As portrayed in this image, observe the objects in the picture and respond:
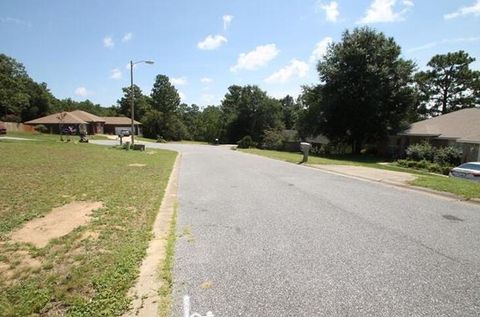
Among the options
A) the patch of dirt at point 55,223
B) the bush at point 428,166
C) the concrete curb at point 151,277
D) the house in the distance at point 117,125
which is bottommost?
the bush at point 428,166

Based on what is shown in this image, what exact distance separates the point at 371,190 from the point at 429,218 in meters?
3.60

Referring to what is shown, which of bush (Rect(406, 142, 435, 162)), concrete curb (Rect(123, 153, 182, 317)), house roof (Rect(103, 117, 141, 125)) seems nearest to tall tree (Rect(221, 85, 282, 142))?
house roof (Rect(103, 117, 141, 125))

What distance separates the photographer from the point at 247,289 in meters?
4.04

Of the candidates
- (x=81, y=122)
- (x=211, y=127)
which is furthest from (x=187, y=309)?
(x=211, y=127)

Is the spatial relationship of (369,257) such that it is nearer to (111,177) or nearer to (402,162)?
(111,177)

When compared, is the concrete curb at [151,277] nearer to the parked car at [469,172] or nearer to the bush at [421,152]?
the parked car at [469,172]

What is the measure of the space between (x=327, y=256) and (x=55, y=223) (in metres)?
5.00

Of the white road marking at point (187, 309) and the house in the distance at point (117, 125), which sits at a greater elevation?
the house in the distance at point (117, 125)

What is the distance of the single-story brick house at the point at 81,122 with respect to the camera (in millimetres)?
57234

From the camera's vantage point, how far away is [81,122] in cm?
5791

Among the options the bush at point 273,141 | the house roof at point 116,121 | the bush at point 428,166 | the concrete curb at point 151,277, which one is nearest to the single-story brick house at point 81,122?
the house roof at point 116,121

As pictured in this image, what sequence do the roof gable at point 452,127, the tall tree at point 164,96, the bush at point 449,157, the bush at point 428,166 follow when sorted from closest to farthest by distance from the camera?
the bush at point 428,166
the bush at point 449,157
the roof gable at point 452,127
the tall tree at point 164,96

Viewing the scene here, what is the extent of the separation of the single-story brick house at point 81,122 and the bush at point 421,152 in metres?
41.6

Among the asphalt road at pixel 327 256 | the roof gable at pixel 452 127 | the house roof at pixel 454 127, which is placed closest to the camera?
the asphalt road at pixel 327 256
